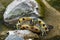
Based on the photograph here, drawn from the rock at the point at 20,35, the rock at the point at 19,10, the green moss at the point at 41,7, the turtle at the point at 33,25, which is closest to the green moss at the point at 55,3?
the green moss at the point at 41,7

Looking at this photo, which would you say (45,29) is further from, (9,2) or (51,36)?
(9,2)

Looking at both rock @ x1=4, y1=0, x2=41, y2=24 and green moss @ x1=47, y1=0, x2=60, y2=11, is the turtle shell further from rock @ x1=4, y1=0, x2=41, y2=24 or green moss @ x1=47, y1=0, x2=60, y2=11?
green moss @ x1=47, y1=0, x2=60, y2=11

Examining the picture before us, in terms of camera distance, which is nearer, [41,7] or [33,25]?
[33,25]

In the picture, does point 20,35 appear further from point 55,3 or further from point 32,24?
point 55,3

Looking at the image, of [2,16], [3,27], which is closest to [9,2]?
[2,16]

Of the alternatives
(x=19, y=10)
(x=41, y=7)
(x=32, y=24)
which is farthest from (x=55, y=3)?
(x=32, y=24)

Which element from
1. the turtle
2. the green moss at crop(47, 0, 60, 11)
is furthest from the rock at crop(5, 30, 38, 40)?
the green moss at crop(47, 0, 60, 11)
